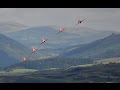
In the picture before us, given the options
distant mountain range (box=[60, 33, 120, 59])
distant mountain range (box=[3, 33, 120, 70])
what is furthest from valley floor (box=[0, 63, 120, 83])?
distant mountain range (box=[60, 33, 120, 59])

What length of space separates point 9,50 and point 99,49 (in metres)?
1.71

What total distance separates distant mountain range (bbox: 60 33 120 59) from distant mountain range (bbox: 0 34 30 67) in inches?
30.2

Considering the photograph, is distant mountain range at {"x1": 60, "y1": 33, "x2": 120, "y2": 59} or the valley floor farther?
distant mountain range at {"x1": 60, "y1": 33, "x2": 120, "y2": 59}

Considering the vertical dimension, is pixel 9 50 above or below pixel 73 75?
above

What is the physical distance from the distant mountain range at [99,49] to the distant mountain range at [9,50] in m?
0.77

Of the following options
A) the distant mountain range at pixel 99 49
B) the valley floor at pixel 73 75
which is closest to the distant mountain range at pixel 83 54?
the distant mountain range at pixel 99 49

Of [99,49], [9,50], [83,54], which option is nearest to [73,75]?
[83,54]

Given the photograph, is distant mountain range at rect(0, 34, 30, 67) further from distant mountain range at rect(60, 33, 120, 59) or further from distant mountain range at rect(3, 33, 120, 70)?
distant mountain range at rect(60, 33, 120, 59)

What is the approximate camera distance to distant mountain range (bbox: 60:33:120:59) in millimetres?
27469

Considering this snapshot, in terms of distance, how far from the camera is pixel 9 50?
90.4 ft

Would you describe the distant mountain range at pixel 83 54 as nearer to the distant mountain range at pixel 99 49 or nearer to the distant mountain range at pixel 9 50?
the distant mountain range at pixel 99 49

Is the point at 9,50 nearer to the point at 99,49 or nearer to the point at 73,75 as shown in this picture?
the point at 73,75

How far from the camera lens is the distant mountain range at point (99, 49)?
90.1 feet
